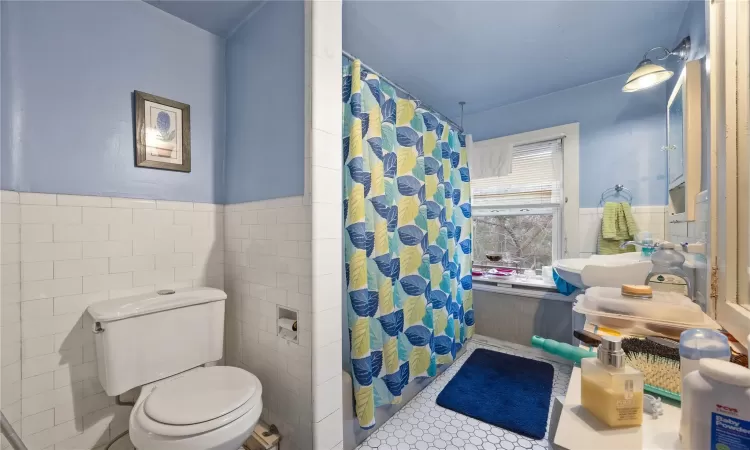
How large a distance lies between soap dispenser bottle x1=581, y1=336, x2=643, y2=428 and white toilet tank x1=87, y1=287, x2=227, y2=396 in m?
1.49

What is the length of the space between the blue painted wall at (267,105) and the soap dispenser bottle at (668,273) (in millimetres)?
1379

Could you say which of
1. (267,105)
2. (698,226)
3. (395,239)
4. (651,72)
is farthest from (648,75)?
(267,105)

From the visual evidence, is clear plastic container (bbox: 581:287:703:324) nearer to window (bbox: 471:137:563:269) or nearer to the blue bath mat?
the blue bath mat

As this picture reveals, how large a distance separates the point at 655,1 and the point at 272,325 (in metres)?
2.53

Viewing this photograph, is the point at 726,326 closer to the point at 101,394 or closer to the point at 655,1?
the point at 655,1

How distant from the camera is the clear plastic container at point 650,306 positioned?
0.73m

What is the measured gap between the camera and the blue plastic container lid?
50cm

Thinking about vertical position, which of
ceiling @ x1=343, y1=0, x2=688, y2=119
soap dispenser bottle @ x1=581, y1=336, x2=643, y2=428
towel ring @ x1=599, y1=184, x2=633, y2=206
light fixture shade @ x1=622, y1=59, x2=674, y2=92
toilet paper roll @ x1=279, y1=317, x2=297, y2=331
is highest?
ceiling @ x1=343, y1=0, x2=688, y2=119

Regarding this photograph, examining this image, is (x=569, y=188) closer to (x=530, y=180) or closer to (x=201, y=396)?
(x=530, y=180)

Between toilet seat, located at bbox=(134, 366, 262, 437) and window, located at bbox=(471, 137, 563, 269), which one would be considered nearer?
toilet seat, located at bbox=(134, 366, 262, 437)

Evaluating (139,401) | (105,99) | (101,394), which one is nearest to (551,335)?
(139,401)

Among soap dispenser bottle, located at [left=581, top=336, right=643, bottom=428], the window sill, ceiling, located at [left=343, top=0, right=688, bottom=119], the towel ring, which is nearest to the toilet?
soap dispenser bottle, located at [left=581, top=336, right=643, bottom=428]

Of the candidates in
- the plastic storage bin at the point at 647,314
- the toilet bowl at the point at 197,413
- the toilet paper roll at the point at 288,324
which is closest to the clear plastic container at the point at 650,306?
the plastic storage bin at the point at 647,314

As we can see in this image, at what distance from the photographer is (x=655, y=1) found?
4.94ft
